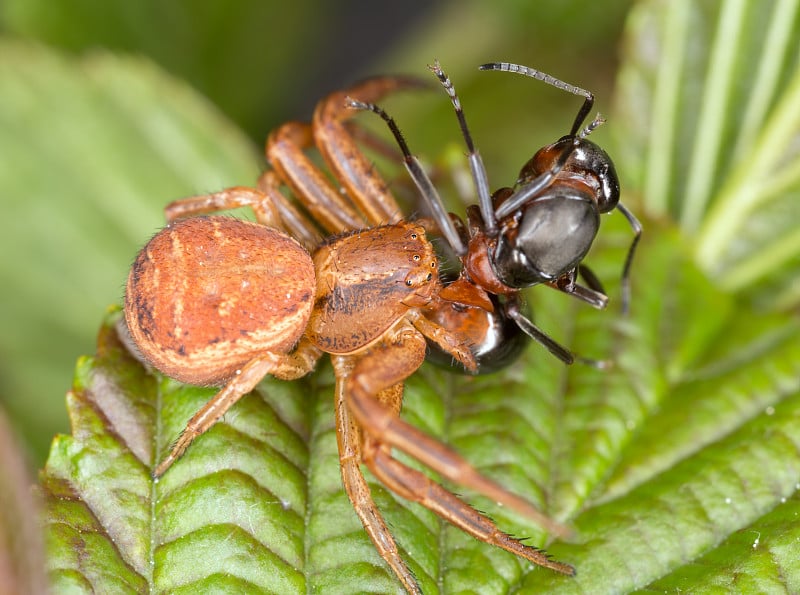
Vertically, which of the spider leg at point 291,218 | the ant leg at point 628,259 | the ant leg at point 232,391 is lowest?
the ant leg at point 232,391

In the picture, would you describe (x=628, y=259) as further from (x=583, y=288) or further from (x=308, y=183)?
(x=308, y=183)

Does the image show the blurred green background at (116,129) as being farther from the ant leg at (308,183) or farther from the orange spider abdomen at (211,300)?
the orange spider abdomen at (211,300)

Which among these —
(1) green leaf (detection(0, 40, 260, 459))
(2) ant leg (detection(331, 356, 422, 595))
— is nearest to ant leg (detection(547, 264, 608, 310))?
(2) ant leg (detection(331, 356, 422, 595))

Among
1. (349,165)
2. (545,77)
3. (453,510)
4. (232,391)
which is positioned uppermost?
(349,165)

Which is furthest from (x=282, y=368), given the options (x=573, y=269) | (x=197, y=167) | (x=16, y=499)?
(x=197, y=167)

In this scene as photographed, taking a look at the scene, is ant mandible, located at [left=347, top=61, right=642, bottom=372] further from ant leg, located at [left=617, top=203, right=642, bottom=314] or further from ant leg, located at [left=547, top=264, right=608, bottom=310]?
ant leg, located at [left=617, top=203, right=642, bottom=314]

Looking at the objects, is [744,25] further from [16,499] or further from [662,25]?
[16,499]

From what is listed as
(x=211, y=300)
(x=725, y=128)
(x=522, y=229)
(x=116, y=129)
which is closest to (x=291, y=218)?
(x=211, y=300)

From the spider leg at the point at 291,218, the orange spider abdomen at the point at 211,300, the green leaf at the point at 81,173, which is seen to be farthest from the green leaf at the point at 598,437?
the green leaf at the point at 81,173
